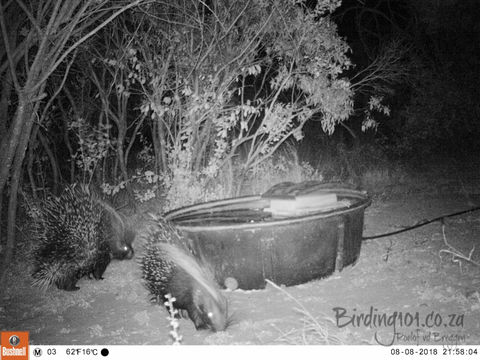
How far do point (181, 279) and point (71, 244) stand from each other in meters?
2.14

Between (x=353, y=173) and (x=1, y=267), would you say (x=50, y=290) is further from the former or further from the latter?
(x=353, y=173)

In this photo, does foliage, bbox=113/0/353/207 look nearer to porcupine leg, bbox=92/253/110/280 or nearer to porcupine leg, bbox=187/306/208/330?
porcupine leg, bbox=92/253/110/280

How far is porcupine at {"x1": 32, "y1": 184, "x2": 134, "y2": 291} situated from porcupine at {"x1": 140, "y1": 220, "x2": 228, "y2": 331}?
4.79 feet

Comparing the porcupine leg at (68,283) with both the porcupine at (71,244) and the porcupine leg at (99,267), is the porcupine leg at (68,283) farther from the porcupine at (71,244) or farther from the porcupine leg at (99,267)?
the porcupine leg at (99,267)

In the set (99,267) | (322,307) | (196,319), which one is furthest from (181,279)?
(99,267)

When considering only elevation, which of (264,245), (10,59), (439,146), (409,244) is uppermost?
(10,59)

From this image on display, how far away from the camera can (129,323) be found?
4355 millimetres

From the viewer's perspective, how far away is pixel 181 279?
164 inches

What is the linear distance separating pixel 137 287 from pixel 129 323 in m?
1.11

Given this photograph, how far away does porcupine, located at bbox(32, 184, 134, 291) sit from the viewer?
549 centimetres

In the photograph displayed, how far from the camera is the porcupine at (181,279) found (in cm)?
395

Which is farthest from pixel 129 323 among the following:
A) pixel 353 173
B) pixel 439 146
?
pixel 439 146

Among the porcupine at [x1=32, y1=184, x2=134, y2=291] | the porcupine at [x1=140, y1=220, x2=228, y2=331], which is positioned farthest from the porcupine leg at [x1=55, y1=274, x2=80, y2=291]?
the porcupine at [x1=140, y1=220, x2=228, y2=331]

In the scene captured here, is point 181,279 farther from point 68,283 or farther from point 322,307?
point 68,283
